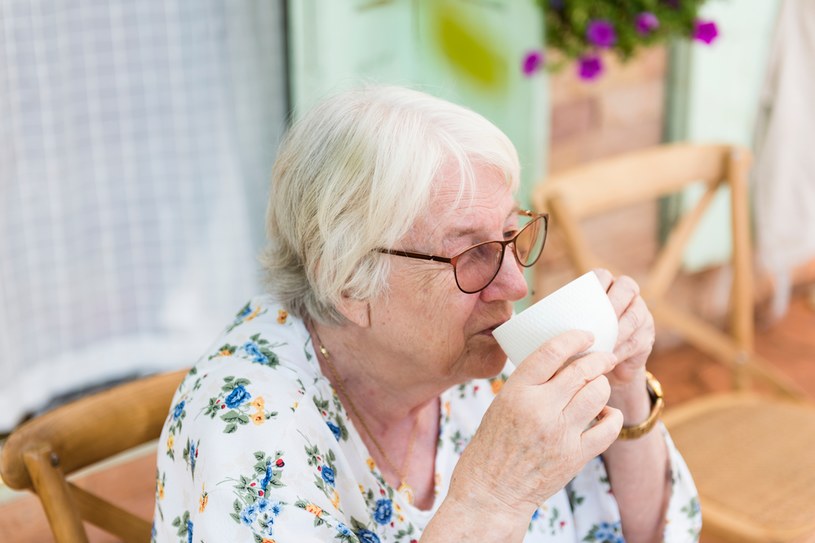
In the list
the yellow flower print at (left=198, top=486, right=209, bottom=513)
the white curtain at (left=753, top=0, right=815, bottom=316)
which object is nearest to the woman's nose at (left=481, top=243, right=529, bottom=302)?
the yellow flower print at (left=198, top=486, right=209, bottom=513)

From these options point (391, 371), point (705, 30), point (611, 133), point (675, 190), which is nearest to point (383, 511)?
point (391, 371)

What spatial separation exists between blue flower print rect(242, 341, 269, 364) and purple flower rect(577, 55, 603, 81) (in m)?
1.69

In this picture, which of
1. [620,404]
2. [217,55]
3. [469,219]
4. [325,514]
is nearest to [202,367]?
[325,514]

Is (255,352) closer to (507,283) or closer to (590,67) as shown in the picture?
(507,283)

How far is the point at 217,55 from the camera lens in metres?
2.67

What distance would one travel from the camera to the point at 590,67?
2.67 m

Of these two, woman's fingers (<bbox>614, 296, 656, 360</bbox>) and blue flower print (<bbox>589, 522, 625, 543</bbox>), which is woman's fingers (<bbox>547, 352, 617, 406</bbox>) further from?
blue flower print (<bbox>589, 522, 625, 543</bbox>)

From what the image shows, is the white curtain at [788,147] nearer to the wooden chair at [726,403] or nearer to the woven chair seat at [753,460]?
the wooden chair at [726,403]

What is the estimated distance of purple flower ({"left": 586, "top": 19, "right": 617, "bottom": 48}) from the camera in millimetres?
2581

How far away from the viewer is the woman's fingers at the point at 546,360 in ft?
3.49

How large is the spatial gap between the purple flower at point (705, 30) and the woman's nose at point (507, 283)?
1.72 meters

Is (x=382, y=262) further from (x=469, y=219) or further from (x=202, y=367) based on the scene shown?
(x=202, y=367)

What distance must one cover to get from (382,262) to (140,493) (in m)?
1.47

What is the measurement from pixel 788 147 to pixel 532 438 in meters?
2.57
